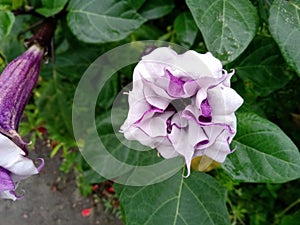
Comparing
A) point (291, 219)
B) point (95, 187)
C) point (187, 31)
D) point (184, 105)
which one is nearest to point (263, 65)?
point (187, 31)

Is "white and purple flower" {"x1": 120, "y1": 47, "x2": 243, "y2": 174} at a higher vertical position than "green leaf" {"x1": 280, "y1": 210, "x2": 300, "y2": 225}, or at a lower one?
higher

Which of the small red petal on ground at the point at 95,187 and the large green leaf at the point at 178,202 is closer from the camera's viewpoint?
the large green leaf at the point at 178,202

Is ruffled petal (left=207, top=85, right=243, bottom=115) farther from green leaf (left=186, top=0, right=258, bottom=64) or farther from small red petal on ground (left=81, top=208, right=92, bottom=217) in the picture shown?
small red petal on ground (left=81, top=208, right=92, bottom=217)

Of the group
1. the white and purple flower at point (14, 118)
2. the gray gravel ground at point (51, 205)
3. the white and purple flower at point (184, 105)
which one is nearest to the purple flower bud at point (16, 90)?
the white and purple flower at point (14, 118)

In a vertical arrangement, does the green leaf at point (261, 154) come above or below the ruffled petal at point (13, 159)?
below

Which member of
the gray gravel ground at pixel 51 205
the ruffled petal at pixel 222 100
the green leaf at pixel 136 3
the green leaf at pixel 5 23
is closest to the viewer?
the ruffled petal at pixel 222 100

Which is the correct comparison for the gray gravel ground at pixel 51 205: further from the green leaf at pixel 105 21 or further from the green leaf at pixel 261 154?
the green leaf at pixel 261 154

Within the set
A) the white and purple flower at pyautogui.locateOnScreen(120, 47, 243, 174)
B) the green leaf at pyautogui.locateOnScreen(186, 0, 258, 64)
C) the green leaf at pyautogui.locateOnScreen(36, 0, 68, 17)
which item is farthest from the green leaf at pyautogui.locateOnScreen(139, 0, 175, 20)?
the white and purple flower at pyautogui.locateOnScreen(120, 47, 243, 174)
